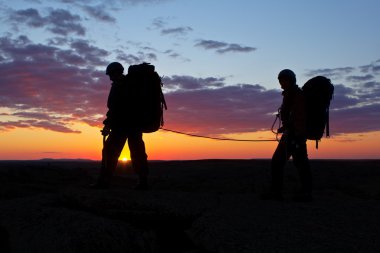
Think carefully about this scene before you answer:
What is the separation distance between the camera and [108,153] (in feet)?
24.6

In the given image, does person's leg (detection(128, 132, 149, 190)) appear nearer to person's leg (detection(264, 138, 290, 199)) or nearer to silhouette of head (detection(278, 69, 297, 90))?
person's leg (detection(264, 138, 290, 199))

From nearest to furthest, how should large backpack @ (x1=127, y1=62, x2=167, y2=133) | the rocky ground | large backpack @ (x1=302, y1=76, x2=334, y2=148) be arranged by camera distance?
1. the rocky ground
2. large backpack @ (x1=302, y1=76, x2=334, y2=148)
3. large backpack @ (x1=127, y1=62, x2=167, y2=133)

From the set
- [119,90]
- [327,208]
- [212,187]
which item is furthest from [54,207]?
[212,187]

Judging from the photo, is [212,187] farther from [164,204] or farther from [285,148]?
[164,204]

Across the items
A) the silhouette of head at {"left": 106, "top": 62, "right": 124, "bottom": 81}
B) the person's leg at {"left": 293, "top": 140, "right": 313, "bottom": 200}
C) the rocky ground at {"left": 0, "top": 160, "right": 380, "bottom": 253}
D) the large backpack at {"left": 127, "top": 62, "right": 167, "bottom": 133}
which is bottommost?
the rocky ground at {"left": 0, "top": 160, "right": 380, "bottom": 253}

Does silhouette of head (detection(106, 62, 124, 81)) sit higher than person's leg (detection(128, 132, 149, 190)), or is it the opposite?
silhouette of head (detection(106, 62, 124, 81))

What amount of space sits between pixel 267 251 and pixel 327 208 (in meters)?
2.15

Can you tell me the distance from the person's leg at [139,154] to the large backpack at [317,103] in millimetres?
2621

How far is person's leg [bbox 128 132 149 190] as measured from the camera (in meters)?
7.54

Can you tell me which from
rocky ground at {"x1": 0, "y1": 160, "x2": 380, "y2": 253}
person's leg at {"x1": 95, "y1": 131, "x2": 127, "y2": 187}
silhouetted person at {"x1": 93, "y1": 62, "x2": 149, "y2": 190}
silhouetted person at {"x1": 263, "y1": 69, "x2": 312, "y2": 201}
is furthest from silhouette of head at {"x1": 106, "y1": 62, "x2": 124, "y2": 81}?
silhouetted person at {"x1": 263, "y1": 69, "x2": 312, "y2": 201}

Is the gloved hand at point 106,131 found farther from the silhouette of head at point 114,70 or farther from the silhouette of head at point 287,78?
the silhouette of head at point 287,78

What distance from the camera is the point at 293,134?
6.68 metres

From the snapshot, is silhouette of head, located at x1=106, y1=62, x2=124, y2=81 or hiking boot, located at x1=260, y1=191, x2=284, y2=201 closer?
hiking boot, located at x1=260, y1=191, x2=284, y2=201

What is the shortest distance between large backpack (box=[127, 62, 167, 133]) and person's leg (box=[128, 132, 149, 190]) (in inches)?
8.0
